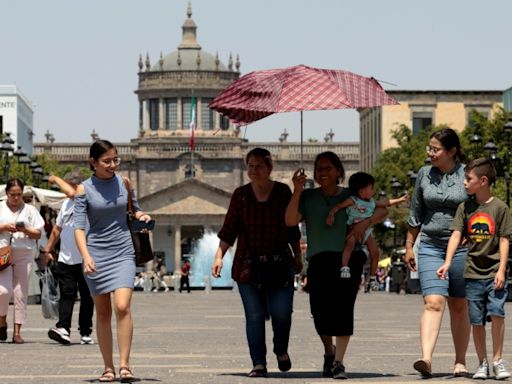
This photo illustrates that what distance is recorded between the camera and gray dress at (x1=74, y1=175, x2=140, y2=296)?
1353 centimetres

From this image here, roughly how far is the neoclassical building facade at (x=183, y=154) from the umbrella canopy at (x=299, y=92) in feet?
470

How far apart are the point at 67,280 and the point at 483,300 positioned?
6889mm

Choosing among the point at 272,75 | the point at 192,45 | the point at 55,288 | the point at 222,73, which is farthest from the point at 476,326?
the point at 192,45

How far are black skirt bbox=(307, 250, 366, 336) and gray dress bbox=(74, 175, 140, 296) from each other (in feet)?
4.64

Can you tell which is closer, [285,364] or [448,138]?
[448,138]

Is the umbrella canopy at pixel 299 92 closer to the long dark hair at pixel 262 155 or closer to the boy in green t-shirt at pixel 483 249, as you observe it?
the long dark hair at pixel 262 155

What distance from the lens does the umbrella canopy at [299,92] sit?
547 inches

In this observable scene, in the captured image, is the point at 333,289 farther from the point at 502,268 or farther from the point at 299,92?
the point at 299,92

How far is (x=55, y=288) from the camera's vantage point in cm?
2061

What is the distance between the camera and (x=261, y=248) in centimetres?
1424

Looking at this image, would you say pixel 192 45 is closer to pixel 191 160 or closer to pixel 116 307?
pixel 191 160

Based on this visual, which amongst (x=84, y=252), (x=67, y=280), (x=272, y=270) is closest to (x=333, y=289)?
(x=272, y=270)

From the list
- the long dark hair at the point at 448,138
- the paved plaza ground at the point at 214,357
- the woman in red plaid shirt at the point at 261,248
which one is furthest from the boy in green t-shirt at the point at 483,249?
the woman in red plaid shirt at the point at 261,248

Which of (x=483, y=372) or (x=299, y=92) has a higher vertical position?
(x=299, y=92)
